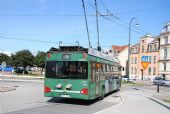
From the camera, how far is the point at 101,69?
2019 cm

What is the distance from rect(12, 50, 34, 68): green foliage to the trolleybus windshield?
2540 inches

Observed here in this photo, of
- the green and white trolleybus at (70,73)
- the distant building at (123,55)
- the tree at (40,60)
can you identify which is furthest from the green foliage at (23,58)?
the green and white trolleybus at (70,73)

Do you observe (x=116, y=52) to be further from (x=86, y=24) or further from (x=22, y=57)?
(x=86, y=24)

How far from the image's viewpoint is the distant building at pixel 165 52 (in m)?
78.2

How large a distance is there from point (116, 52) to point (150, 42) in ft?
64.9

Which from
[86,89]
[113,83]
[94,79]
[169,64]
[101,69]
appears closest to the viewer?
[86,89]

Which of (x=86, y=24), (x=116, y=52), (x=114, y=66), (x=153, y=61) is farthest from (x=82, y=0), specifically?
(x=116, y=52)

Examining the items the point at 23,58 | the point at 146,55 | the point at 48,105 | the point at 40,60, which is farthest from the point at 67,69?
the point at 146,55

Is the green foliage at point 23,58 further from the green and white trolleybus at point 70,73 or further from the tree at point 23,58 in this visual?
the green and white trolleybus at point 70,73

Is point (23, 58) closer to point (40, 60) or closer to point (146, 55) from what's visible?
point (40, 60)

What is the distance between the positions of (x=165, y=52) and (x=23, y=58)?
3396 centimetres

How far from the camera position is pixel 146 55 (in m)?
86.0

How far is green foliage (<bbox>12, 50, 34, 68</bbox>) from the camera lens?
80750 mm

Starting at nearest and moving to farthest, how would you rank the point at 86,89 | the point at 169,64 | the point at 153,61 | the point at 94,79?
1. the point at 86,89
2. the point at 94,79
3. the point at 169,64
4. the point at 153,61
